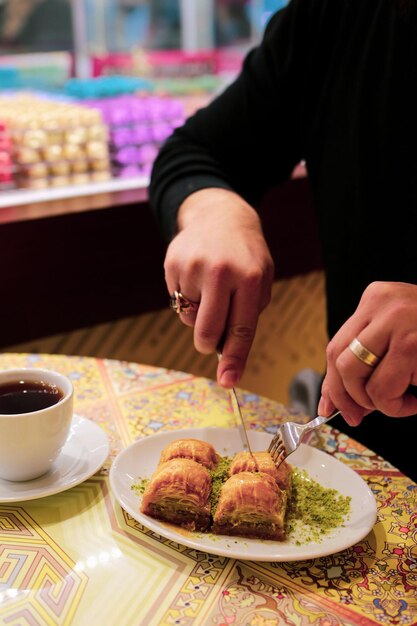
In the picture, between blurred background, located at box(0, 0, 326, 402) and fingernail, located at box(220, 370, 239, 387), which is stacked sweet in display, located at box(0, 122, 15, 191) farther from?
fingernail, located at box(220, 370, 239, 387)

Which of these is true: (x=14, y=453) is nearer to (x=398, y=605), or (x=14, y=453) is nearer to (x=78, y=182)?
(x=398, y=605)

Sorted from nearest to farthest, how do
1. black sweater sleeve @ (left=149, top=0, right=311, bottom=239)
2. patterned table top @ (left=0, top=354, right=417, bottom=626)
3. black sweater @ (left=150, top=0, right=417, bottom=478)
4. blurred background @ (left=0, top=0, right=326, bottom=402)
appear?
patterned table top @ (left=0, top=354, right=417, bottom=626) → black sweater @ (left=150, top=0, right=417, bottom=478) → black sweater sleeve @ (left=149, top=0, right=311, bottom=239) → blurred background @ (left=0, top=0, right=326, bottom=402)

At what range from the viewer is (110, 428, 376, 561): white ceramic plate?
82cm

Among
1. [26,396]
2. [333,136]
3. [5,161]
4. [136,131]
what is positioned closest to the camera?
[26,396]

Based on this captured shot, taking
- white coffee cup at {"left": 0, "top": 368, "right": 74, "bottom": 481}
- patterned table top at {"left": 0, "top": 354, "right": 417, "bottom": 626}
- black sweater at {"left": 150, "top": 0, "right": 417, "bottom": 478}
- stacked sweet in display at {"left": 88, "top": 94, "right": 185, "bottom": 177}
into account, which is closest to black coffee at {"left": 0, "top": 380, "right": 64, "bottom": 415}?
white coffee cup at {"left": 0, "top": 368, "right": 74, "bottom": 481}

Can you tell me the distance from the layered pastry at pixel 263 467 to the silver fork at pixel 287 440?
0.04 ft

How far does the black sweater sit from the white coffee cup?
1.75 feet

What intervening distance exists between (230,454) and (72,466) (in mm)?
228

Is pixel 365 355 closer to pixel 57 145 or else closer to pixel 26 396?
pixel 26 396

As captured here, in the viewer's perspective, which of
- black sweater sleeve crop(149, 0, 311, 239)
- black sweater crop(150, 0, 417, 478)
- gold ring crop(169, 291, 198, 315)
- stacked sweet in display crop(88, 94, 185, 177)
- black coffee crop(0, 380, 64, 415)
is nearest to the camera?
black coffee crop(0, 380, 64, 415)

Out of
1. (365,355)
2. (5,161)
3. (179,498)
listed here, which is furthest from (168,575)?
(5,161)

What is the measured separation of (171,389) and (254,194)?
64cm

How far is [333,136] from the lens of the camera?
4.83ft

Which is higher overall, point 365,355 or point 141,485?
point 365,355
